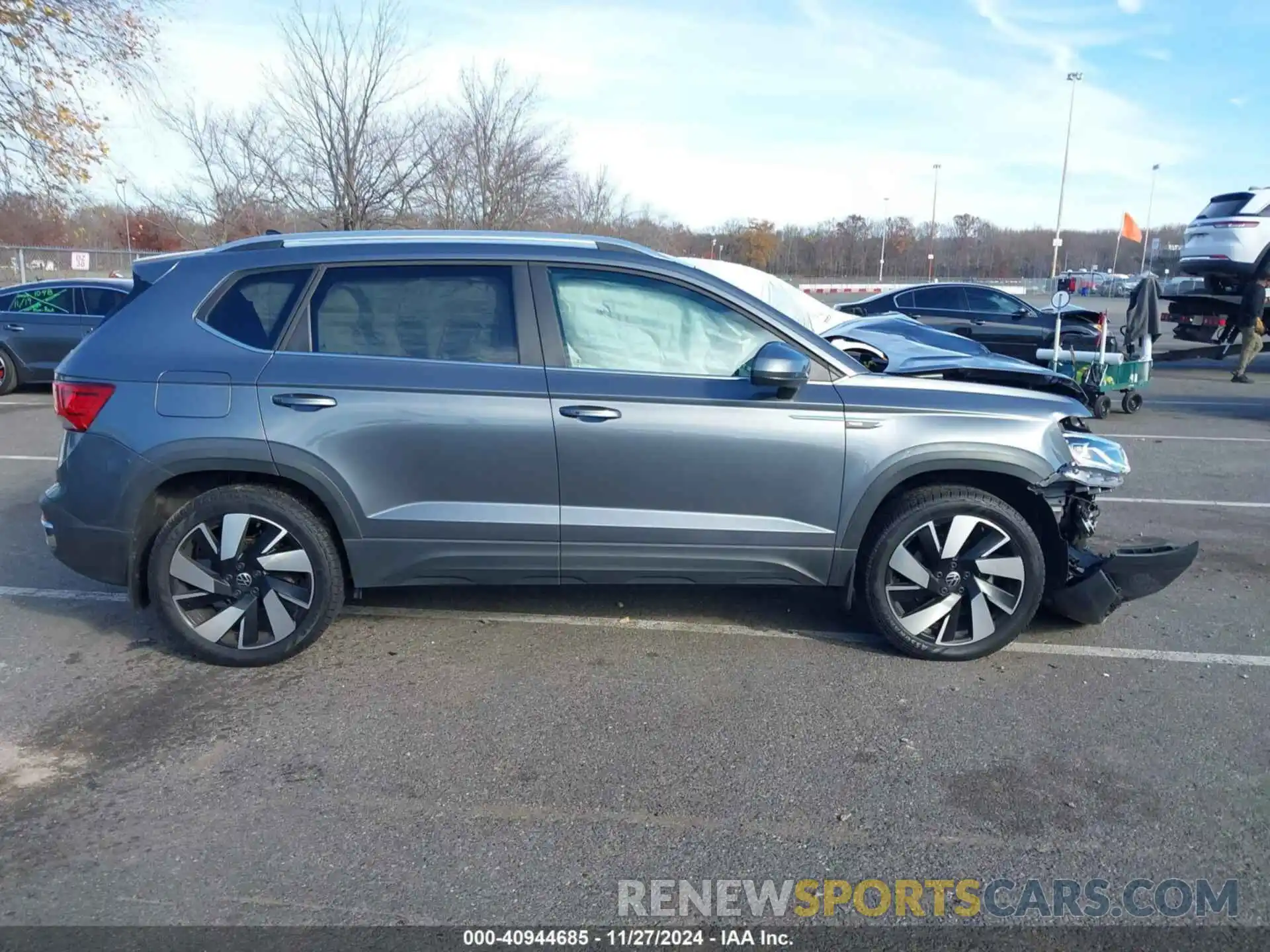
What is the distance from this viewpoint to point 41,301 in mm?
12805

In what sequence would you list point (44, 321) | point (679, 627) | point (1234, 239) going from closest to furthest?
point (679, 627) < point (44, 321) < point (1234, 239)

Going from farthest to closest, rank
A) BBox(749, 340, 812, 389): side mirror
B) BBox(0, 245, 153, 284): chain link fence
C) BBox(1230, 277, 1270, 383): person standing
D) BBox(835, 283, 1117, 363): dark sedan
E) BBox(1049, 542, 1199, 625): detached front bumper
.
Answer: BBox(0, 245, 153, 284): chain link fence → BBox(835, 283, 1117, 363): dark sedan → BBox(1230, 277, 1270, 383): person standing → BBox(1049, 542, 1199, 625): detached front bumper → BBox(749, 340, 812, 389): side mirror

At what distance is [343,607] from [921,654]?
295 cm

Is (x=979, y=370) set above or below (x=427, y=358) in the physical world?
below

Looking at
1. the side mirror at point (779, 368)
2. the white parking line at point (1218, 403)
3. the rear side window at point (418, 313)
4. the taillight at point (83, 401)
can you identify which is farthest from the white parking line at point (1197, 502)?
the taillight at point (83, 401)

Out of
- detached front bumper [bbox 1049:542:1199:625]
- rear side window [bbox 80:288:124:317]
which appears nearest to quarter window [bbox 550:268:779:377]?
detached front bumper [bbox 1049:542:1199:625]

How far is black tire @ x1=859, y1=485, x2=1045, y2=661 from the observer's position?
425cm

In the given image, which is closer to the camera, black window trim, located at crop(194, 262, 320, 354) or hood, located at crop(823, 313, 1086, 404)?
black window trim, located at crop(194, 262, 320, 354)

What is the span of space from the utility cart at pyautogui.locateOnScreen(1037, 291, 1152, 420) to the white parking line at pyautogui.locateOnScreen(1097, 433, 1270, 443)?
1.88ft

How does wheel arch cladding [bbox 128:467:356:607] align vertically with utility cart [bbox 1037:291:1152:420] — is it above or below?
above

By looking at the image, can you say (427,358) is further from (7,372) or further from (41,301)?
(7,372)

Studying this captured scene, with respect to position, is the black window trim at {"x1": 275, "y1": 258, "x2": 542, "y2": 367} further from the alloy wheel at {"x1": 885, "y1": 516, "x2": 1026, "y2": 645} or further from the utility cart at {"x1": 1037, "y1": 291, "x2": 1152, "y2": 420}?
the utility cart at {"x1": 1037, "y1": 291, "x2": 1152, "y2": 420}

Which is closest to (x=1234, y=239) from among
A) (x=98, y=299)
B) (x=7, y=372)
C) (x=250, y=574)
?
(x=250, y=574)

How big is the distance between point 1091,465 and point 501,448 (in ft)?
8.82
